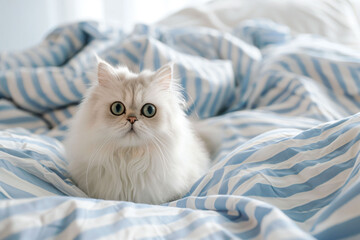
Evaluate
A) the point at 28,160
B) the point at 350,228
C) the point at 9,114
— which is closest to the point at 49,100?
the point at 9,114

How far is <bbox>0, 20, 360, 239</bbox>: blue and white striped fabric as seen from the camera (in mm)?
627

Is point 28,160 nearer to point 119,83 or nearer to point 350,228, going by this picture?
point 119,83

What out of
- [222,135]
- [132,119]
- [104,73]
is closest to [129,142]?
[132,119]

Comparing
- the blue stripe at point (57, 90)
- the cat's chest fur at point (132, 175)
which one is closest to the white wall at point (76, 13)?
the blue stripe at point (57, 90)

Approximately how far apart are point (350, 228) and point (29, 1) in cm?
344

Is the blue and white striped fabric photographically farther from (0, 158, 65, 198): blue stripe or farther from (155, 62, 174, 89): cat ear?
A: (155, 62, 174, 89): cat ear

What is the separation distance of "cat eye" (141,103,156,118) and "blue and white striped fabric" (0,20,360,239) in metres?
0.24

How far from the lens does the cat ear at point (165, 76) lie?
3.46 feet

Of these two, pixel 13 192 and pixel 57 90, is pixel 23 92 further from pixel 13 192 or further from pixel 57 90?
pixel 13 192

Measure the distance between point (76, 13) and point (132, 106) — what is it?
9.23 feet

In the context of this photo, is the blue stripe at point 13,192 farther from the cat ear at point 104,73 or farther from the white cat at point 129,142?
the cat ear at point 104,73

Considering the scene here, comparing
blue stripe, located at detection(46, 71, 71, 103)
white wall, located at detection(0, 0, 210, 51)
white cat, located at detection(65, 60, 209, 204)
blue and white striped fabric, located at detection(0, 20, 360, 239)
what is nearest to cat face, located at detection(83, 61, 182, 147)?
white cat, located at detection(65, 60, 209, 204)

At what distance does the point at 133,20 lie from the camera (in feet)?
11.4

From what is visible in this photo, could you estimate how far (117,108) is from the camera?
1.00 metres
